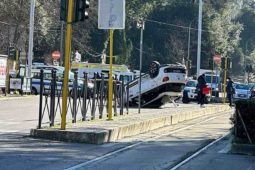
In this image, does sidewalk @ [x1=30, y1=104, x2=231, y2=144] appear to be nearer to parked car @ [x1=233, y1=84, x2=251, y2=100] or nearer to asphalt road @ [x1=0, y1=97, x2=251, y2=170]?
asphalt road @ [x1=0, y1=97, x2=251, y2=170]

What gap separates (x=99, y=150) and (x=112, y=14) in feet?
18.6

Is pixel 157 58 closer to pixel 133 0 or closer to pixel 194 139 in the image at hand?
pixel 133 0

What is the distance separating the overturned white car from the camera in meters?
29.0

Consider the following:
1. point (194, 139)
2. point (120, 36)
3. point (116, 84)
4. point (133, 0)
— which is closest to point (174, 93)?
point (116, 84)

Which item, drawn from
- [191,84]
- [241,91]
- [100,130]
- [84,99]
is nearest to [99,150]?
[100,130]

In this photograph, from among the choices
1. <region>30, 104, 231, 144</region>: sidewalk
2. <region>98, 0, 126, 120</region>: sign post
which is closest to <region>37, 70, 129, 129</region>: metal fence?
<region>30, 104, 231, 144</region>: sidewalk

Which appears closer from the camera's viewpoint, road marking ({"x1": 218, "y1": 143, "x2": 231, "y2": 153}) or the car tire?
road marking ({"x1": 218, "y1": 143, "x2": 231, "y2": 153})

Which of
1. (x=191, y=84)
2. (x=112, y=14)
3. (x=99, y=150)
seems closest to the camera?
(x=99, y=150)

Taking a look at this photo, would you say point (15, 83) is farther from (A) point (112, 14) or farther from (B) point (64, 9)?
(B) point (64, 9)

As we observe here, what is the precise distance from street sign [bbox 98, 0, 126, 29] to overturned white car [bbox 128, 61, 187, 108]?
1143cm

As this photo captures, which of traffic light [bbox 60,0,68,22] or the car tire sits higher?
traffic light [bbox 60,0,68,22]

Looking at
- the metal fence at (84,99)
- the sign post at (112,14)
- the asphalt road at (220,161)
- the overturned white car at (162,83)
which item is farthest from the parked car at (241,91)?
the asphalt road at (220,161)

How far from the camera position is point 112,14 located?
17656 mm

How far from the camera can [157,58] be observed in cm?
8531
